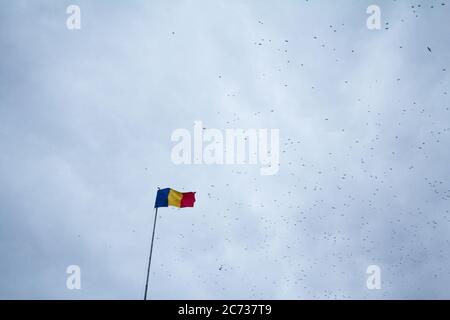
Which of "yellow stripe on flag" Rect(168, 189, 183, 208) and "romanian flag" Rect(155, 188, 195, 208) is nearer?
"romanian flag" Rect(155, 188, 195, 208)

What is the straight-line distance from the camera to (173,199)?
73.3ft

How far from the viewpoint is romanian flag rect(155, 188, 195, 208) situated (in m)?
22.0

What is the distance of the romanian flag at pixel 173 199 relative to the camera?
22.0 metres

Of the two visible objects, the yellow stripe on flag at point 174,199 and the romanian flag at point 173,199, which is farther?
the yellow stripe on flag at point 174,199
